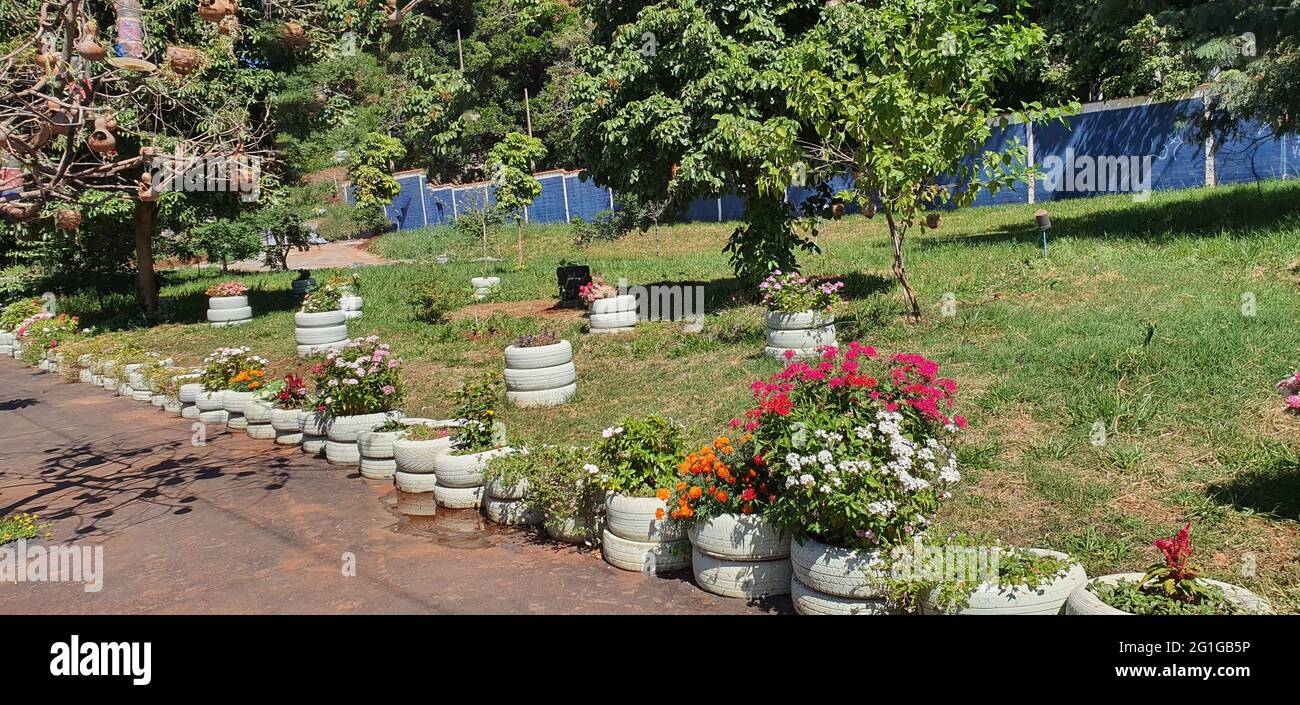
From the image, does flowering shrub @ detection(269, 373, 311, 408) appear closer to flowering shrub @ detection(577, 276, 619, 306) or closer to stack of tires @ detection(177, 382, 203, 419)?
stack of tires @ detection(177, 382, 203, 419)

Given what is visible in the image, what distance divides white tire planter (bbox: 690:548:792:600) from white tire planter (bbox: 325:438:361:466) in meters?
4.85

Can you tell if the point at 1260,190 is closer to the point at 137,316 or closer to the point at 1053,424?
the point at 1053,424

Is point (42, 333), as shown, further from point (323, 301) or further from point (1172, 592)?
point (1172, 592)

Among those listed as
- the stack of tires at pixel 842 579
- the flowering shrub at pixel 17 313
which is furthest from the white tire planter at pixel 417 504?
the flowering shrub at pixel 17 313

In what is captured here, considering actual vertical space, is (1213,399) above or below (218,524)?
above

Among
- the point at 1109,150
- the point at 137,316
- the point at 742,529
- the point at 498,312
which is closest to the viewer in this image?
the point at 742,529

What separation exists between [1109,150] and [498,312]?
1490cm

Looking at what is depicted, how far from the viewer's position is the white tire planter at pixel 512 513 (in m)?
6.88

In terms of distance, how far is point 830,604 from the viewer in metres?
4.70

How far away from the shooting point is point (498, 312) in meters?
15.5

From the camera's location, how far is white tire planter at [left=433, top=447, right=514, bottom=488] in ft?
24.1

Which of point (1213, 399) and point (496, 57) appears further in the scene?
point (496, 57)

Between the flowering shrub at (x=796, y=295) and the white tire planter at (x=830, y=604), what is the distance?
16.1ft

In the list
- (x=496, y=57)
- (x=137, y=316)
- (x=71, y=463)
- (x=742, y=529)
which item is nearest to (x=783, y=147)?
(x=742, y=529)
